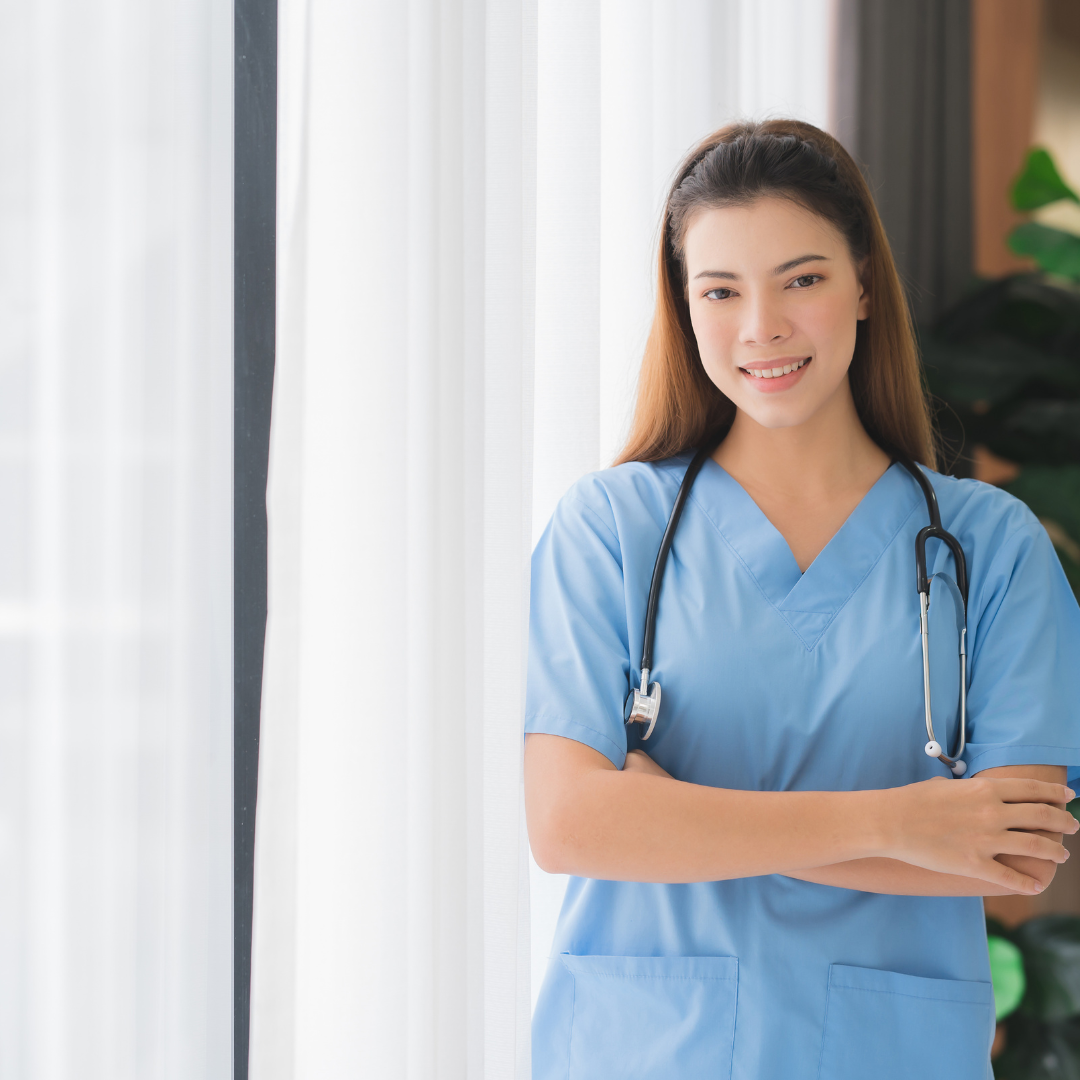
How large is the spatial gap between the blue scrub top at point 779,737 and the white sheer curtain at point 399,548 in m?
0.08

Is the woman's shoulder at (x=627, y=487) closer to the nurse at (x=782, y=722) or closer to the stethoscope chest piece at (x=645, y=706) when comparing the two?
the nurse at (x=782, y=722)

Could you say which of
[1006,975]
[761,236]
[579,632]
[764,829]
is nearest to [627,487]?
[579,632]

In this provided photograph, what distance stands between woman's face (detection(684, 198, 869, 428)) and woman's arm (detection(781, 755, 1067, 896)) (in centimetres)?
42

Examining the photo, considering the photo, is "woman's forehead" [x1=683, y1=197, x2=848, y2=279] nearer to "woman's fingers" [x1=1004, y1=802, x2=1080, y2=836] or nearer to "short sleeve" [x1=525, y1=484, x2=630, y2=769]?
"short sleeve" [x1=525, y1=484, x2=630, y2=769]

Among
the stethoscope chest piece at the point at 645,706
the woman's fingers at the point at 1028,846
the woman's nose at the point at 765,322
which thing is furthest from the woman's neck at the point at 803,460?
the woman's fingers at the point at 1028,846

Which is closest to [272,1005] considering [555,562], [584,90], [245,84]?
[555,562]

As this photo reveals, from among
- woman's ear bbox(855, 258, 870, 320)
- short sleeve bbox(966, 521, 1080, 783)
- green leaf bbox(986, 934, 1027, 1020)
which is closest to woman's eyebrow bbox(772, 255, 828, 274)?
woman's ear bbox(855, 258, 870, 320)

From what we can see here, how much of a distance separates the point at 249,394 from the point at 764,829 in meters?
0.57

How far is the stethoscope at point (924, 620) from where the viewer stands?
0.96 meters

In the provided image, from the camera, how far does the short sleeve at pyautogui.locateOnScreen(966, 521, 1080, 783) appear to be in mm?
973

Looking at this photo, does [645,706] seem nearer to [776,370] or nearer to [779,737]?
[779,737]

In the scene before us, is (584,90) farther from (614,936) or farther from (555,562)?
(614,936)
